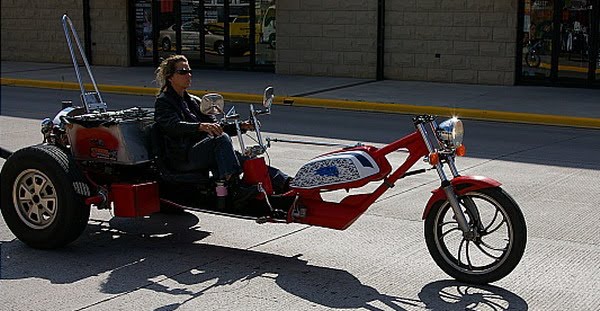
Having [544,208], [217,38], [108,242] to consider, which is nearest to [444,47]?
[217,38]

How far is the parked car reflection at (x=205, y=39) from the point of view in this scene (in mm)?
23484

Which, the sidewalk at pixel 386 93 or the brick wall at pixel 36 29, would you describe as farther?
the brick wall at pixel 36 29

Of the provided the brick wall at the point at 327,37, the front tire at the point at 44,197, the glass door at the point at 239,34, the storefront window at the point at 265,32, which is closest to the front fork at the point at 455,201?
the front tire at the point at 44,197

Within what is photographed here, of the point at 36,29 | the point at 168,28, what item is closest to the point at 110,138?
the point at 168,28

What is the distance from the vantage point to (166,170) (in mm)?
6848

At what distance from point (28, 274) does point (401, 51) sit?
599 inches

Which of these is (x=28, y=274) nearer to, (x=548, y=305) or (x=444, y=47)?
(x=548, y=305)

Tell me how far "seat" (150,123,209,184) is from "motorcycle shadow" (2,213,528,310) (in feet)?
1.83

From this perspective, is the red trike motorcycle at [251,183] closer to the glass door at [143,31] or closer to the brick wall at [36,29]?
the glass door at [143,31]

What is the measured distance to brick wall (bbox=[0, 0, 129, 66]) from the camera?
25.4 m

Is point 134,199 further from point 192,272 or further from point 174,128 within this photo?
point 192,272

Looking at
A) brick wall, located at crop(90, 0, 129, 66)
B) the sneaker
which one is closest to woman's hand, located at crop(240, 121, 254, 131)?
the sneaker

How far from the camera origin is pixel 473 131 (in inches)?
542

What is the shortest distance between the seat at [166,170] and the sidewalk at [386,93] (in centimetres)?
936
